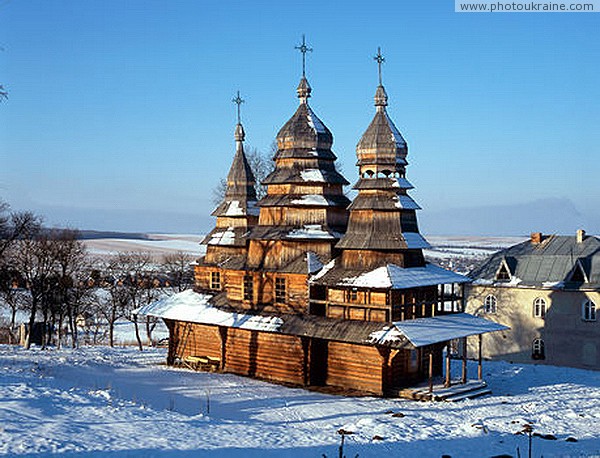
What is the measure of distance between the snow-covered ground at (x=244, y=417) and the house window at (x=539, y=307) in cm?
1222

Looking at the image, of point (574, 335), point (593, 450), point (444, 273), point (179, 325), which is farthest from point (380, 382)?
point (574, 335)

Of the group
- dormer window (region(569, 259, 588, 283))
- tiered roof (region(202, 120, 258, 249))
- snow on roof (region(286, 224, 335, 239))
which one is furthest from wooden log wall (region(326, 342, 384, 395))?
dormer window (region(569, 259, 588, 283))

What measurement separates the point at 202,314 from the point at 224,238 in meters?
5.99

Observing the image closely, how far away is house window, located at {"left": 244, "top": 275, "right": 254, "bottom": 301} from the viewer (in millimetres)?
30188

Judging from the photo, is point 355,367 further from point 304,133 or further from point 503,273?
point 503,273

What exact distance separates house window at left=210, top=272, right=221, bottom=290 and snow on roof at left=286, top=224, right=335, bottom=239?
8.53 m

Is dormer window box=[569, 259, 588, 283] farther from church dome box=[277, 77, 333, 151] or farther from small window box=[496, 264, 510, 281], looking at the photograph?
church dome box=[277, 77, 333, 151]

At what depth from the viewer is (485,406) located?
22.4m

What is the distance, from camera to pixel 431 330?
24578 millimetres

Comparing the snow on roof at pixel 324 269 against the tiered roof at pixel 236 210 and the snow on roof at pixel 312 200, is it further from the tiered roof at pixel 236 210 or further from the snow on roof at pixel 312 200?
the tiered roof at pixel 236 210

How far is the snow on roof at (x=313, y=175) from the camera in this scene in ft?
96.5

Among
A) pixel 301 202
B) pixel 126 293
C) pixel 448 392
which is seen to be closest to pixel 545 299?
pixel 448 392

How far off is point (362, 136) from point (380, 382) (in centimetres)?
1070

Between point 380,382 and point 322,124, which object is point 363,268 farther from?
point 322,124
